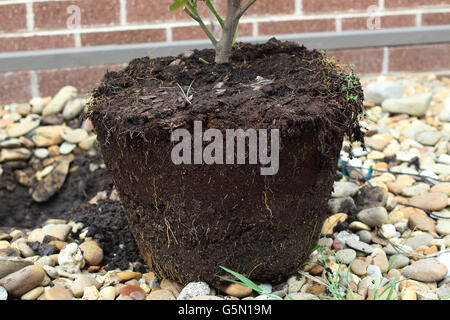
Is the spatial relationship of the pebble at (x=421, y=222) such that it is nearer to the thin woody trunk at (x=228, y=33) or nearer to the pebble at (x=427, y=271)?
the pebble at (x=427, y=271)

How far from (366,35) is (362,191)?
1.32 metres

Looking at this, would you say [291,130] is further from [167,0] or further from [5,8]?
[5,8]

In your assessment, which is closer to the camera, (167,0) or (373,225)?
(373,225)

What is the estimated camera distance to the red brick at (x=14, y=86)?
2.77 metres

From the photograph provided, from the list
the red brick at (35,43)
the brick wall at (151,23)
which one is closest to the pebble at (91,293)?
the brick wall at (151,23)

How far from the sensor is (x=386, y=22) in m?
3.11

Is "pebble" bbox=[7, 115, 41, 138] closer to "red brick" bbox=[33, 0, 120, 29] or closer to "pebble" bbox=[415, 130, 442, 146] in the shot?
"red brick" bbox=[33, 0, 120, 29]

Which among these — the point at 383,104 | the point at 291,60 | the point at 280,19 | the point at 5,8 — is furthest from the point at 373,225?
the point at 5,8

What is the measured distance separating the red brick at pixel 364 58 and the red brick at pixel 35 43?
57.5 inches

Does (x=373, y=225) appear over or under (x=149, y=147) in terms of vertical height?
under

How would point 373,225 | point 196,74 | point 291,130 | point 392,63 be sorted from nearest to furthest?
point 291,130
point 196,74
point 373,225
point 392,63

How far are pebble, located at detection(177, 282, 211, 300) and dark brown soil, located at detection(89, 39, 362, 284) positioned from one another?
21 mm

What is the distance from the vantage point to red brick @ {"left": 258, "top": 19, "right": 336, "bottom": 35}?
298 centimetres
